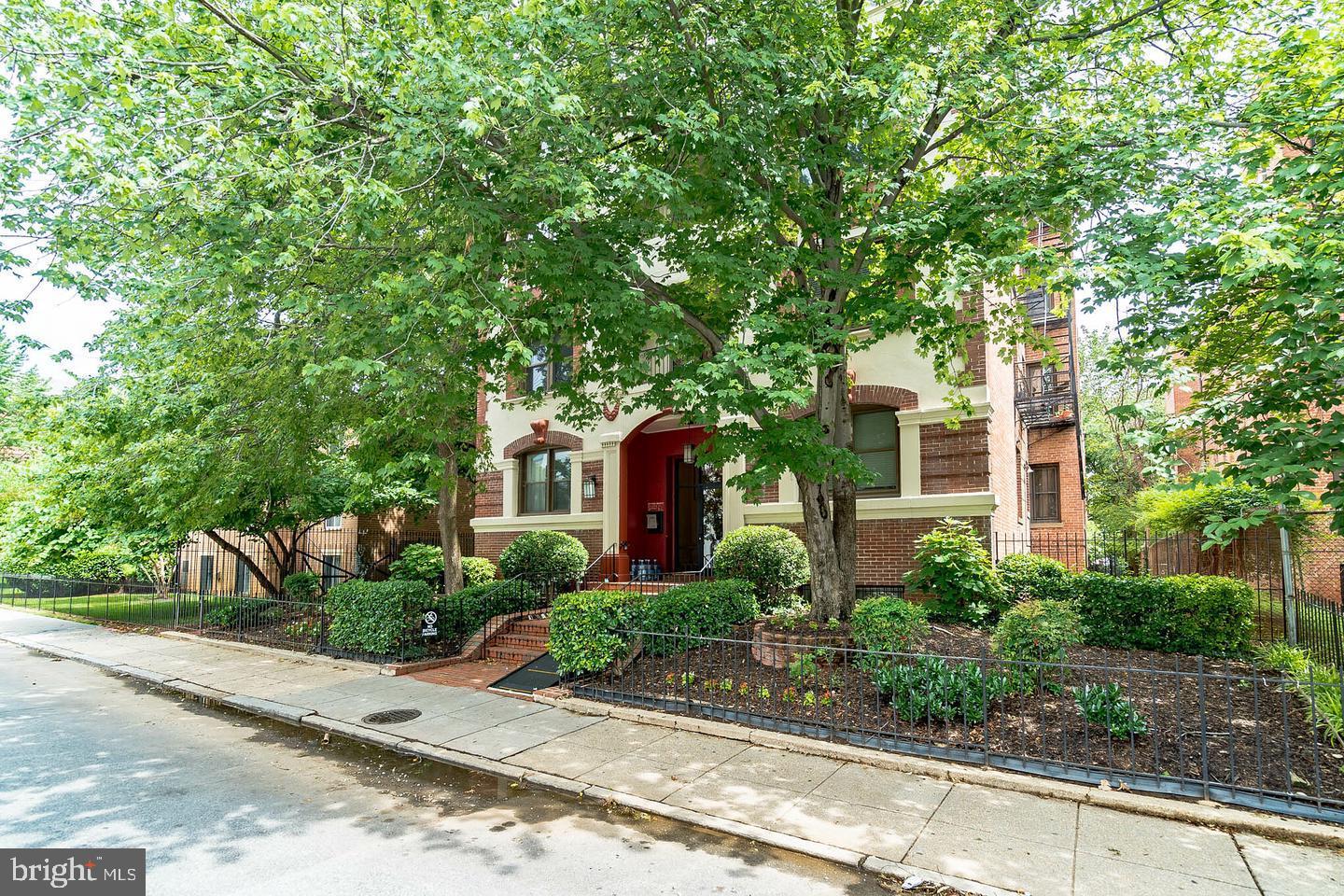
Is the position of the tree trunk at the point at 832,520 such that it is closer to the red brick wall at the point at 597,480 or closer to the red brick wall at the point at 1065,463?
the red brick wall at the point at 597,480

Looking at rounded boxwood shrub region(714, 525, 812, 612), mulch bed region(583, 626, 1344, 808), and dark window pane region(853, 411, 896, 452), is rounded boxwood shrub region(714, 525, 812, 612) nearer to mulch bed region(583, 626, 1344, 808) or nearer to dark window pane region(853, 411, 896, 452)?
dark window pane region(853, 411, 896, 452)

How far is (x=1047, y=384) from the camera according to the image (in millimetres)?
19297

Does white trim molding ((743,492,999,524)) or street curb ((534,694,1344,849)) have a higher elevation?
white trim molding ((743,492,999,524))

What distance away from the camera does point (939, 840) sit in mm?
5191

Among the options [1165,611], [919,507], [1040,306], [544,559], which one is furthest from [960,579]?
[1040,306]

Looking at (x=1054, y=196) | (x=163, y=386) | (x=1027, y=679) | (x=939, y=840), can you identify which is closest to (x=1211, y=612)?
(x=1027, y=679)

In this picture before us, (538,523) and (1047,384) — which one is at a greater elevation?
(1047,384)

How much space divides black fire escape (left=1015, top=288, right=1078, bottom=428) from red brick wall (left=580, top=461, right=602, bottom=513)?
1077 centimetres

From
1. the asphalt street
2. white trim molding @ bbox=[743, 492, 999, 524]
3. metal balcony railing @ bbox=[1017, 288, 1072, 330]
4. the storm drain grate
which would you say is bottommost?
the storm drain grate

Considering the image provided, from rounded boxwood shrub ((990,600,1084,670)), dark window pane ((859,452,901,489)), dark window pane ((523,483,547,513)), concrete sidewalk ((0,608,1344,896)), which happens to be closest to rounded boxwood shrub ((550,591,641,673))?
concrete sidewalk ((0,608,1344,896))

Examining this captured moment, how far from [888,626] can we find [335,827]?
6.03m

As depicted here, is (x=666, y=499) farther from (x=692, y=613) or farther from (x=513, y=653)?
(x=692, y=613)

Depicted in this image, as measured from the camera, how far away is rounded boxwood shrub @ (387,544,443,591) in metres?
17.5

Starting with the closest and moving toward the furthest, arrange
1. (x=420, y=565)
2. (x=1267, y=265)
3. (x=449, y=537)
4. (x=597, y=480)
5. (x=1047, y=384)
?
1. (x=1267, y=265)
2. (x=449, y=537)
3. (x=420, y=565)
4. (x=597, y=480)
5. (x=1047, y=384)
